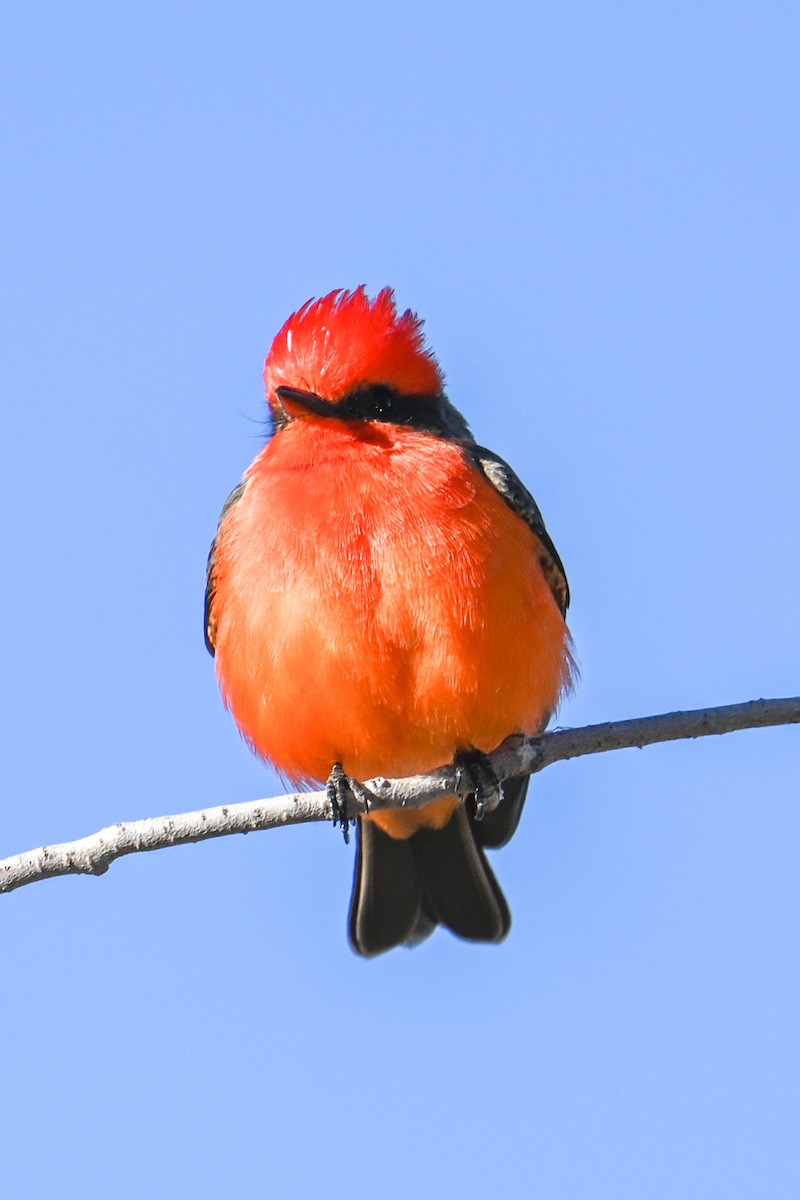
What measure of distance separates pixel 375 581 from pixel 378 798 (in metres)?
0.89

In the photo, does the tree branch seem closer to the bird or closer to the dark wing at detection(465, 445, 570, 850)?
the bird

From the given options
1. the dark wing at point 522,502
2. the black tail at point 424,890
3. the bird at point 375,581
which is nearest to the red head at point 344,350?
the bird at point 375,581

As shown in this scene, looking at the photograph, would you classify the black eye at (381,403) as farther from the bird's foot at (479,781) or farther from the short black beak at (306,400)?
the bird's foot at (479,781)

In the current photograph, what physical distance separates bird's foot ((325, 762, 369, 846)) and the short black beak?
1558mm

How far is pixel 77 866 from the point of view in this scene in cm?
488

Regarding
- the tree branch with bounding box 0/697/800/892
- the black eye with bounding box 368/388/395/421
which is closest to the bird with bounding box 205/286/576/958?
the black eye with bounding box 368/388/395/421

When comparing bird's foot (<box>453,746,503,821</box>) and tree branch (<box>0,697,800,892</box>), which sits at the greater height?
bird's foot (<box>453,746,503,821</box>)

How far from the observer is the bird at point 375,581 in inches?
239

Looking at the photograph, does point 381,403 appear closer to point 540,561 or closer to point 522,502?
point 522,502

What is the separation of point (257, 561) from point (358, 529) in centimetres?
45

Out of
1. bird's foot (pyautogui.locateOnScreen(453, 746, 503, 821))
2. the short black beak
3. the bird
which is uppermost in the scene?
the short black beak

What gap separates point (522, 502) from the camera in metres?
6.87

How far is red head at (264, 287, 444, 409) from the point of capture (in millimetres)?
6629

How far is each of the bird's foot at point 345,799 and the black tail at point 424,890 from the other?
1490 mm
